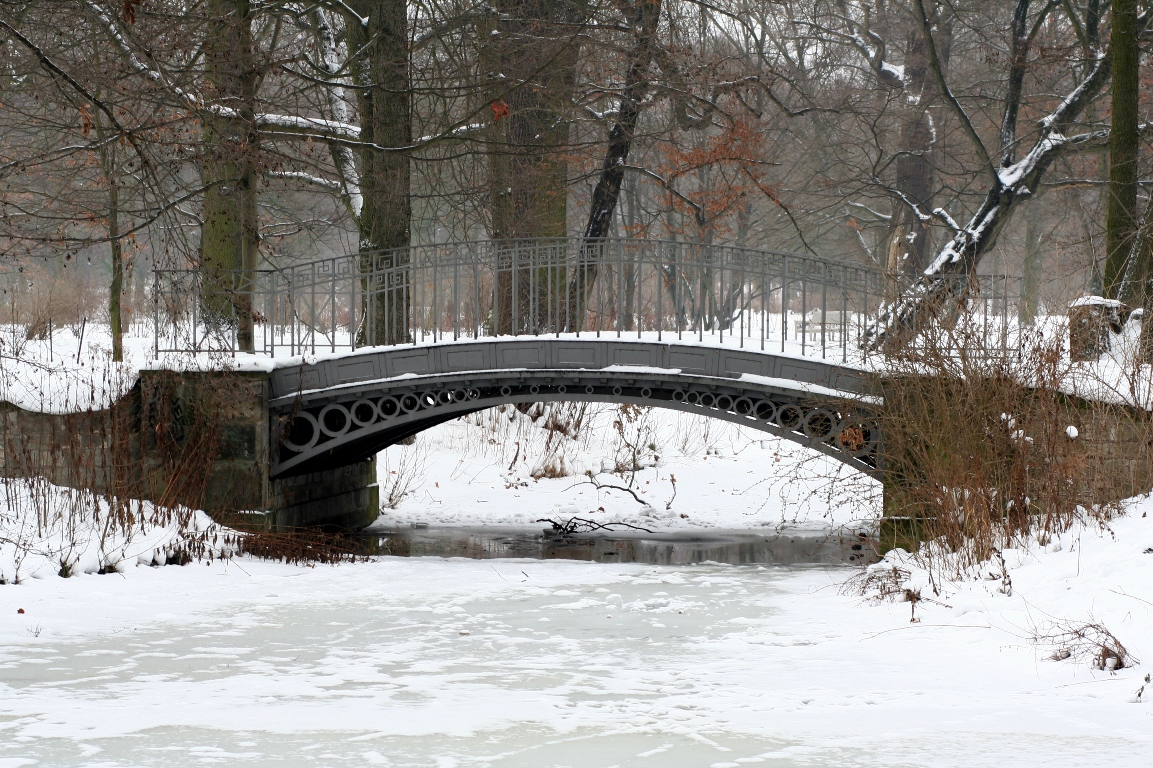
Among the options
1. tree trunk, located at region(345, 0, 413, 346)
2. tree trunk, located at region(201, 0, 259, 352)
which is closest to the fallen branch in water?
tree trunk, located at region(345, 0, 413, 346)

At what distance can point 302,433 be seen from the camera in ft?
44.6

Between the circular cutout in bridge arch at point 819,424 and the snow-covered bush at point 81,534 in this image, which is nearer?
the snow-covered bush at point 81,534

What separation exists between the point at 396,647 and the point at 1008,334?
5018 mm

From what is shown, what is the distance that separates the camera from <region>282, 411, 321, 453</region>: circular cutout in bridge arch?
12695 millimetres

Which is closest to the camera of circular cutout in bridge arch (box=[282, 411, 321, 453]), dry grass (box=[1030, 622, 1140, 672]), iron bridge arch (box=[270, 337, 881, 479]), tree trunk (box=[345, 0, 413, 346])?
dry grass (box=[1030, 622, 1140, 672])

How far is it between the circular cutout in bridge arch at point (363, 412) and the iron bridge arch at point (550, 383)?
3 centimetres

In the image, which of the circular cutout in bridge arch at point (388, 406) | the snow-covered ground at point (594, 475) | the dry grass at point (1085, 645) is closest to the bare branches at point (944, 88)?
the snow-covered ground at point (594, 475)

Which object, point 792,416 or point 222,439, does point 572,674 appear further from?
point 222,439

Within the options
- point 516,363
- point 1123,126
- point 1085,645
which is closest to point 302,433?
point 516,363

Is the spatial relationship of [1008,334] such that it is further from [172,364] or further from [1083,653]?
[172,364]

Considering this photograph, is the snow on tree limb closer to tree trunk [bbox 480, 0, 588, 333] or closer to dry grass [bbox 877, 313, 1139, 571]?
tree trunk [bbox 480, 0, 588, 333]

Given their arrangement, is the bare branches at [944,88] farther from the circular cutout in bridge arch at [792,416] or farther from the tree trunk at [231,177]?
the tree trunk at [231,177]

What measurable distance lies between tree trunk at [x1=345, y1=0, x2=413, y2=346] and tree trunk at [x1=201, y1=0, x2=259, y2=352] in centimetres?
131

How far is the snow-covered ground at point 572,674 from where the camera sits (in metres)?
5.07
